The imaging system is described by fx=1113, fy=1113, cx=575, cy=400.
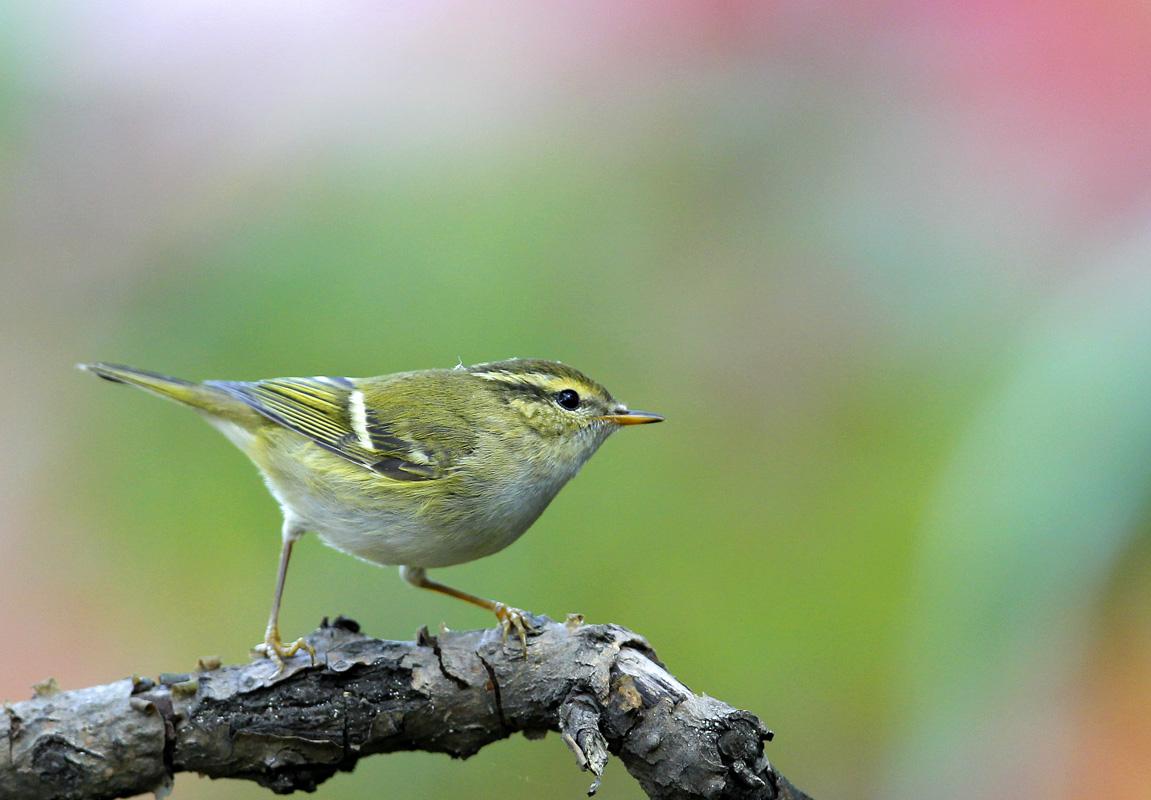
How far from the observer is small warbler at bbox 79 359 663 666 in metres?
2.50

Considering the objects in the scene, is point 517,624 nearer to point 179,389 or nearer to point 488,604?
point 488,604

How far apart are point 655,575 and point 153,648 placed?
1.24 metres

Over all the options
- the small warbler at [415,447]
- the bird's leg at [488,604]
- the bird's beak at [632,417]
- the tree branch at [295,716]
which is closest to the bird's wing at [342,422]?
the small warbler at [415,447]

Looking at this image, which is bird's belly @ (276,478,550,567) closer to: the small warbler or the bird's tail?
the small warbler

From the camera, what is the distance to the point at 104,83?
134 inches

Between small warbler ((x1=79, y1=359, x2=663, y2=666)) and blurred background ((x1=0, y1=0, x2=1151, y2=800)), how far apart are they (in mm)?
166

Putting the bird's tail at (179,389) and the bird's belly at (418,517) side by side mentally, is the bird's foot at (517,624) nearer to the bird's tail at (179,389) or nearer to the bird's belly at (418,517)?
the bird's belly at (418,517)

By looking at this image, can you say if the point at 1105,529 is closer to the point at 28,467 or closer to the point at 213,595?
the point at 213,595

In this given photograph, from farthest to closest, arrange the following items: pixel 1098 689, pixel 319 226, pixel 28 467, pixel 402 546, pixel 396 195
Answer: pixel 396 195 → pixel 319 226 → pixel 28 467 → pixel 402 546 → pixel 1098 689

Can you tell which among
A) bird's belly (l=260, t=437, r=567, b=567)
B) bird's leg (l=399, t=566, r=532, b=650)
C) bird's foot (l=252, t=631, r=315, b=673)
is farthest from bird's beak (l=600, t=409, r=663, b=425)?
bird's foot (l=252, t=631, r=315, b=673)

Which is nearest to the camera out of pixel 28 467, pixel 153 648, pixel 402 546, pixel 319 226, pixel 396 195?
pixel 402 546

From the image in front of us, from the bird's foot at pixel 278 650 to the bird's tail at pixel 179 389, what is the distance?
0.68 meters

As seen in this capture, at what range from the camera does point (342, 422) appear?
2.83 meters

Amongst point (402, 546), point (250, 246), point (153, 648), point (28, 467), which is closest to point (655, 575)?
point (402, 546)
